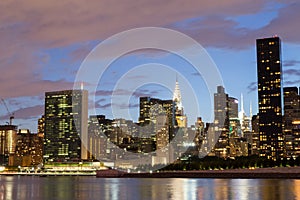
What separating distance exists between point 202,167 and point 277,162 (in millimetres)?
24544

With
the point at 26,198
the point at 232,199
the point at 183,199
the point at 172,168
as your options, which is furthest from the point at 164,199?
the point at 172,168

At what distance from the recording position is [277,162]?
431 ft

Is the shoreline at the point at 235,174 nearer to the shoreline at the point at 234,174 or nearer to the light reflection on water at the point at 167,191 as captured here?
the shoreline at the point at 234,174

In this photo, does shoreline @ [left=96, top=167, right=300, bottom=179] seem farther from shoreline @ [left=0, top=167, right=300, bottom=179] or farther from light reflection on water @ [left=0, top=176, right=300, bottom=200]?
light reflection on water @ [left=0, top=176, right=300, bottom=200]

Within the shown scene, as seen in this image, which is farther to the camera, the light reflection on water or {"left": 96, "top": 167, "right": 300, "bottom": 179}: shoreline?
{"left": 96, "top": 167, "right": 300, "bottom": 179}: shoreline

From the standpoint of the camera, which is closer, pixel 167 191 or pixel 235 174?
pixel 167 191

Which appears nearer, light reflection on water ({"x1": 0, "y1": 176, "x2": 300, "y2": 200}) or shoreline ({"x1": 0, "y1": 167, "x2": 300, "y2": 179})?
light reflection on water ({"x1": 0, "y1": 176, "x2": 300, "y2": 200})

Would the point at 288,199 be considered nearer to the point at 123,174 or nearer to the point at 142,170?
the point at 123,174

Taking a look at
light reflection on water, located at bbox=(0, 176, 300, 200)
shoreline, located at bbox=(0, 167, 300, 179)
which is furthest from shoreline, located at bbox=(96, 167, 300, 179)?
light reflection on water, located at bbox=(0, 176, 300, 200)

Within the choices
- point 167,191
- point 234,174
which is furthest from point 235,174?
point 167,191

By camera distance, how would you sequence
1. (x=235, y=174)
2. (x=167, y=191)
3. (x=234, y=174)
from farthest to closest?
(x=234, y=174) → (x=235, y=174) → (x=167, y=191)

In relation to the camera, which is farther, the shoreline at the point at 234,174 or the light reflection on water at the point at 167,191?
the shoreline at the point at 234,174

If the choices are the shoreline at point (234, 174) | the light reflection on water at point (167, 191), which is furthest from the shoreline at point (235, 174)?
the light reflection on water at point (167, 191)

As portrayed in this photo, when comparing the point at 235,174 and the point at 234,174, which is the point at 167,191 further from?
the point at 234,174
